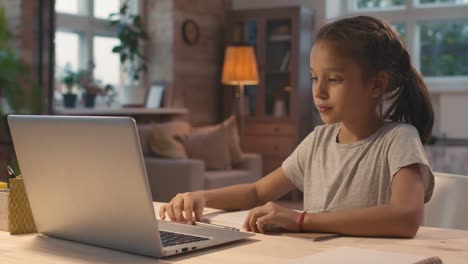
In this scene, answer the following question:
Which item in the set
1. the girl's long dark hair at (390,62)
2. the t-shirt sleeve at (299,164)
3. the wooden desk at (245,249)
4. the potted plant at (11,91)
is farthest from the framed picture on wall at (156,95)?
the wooden desk at (245,249)

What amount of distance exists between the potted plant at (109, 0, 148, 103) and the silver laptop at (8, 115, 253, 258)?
497cm

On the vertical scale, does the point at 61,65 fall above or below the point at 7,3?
below

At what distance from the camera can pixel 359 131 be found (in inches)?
65.1

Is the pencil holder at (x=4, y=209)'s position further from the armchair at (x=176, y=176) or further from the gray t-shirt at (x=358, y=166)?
the armchair at (x=176, y=176)

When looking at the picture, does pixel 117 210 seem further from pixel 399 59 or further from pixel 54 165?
pixel 399 59

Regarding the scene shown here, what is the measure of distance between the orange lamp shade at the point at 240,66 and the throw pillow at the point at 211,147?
0.75 m

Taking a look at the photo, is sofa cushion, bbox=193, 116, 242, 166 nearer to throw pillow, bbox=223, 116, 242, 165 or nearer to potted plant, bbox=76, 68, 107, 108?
throw pillow, bbox=223, 116, 242, 165

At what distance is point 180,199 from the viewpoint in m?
1.53

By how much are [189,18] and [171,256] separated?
18.9 ft

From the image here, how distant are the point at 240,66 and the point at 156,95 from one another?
791 mm

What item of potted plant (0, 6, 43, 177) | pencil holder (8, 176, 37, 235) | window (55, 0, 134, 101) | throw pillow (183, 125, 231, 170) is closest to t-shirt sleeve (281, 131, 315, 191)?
pencil holder (8, 176, 37, 235)

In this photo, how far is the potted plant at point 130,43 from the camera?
246 inches

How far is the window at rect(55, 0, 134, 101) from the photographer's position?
5.87 metres

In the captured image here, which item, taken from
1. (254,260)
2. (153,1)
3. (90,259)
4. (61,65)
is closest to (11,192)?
(90,259)
